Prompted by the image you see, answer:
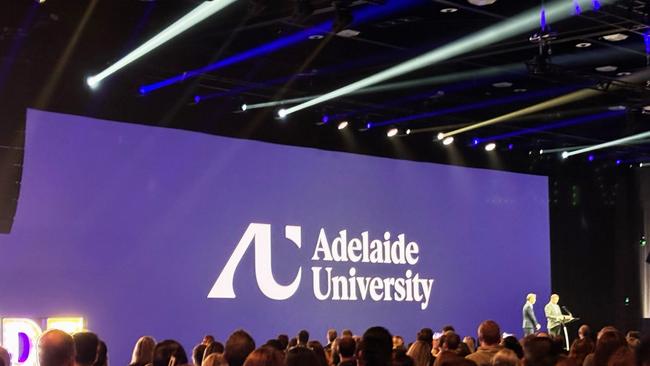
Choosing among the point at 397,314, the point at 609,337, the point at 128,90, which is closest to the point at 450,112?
the point at 397,314

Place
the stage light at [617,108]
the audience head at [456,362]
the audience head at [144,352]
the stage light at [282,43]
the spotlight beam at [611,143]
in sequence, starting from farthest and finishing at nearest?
the spotlight beam at [611,143] → the stage light at [617,108] → the stage light at [282,43] → the audience head at [144,352] → the audience head at [456,362]

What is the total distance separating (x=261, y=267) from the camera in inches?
528

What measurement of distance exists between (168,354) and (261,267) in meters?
8.42

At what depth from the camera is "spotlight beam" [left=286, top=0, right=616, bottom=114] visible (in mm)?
10766

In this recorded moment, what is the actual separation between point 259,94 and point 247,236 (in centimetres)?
201

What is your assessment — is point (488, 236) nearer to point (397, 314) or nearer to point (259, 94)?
point (397, 314)

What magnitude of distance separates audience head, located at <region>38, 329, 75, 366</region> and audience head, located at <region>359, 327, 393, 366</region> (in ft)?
3.92

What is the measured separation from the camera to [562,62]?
12.9 m

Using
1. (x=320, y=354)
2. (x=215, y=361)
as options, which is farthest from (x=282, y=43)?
(x=215, y=361)

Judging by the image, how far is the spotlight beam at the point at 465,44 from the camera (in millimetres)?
10766

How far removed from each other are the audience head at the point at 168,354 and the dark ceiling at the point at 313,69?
433 cm

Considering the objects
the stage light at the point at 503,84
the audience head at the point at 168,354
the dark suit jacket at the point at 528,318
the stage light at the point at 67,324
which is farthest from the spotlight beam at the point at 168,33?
the dark suit jacket at the point at 528,318

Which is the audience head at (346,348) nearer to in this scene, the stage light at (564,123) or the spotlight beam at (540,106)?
the spotlight beam at (540,106)

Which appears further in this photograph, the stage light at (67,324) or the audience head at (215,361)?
the stage light at (67,324)
